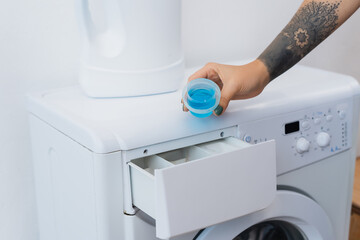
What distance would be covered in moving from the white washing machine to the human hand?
0.21 feet

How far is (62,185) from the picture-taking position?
40.0 inches

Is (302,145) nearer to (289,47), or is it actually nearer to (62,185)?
(289,47)

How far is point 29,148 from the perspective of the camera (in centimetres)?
119

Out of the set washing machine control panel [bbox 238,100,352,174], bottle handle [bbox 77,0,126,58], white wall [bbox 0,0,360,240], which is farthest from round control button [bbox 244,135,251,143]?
white wall [bbox 0,0,360,240]

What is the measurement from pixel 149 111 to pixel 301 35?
1.12ft

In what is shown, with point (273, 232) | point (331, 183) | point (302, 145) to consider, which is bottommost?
point (273, 232)

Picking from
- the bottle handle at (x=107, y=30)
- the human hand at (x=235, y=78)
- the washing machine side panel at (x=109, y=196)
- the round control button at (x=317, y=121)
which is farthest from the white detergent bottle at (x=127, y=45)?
the round control button at (x=317, y=121)

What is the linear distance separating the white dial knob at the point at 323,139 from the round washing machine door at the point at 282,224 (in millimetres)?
125

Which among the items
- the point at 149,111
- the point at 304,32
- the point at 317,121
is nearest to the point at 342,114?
the point at 317,121

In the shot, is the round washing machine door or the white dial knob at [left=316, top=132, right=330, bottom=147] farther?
the white dial knob at [left=316, top=132, right=330, bottom=147]

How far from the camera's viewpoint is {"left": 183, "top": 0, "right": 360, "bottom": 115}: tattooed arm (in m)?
0.96

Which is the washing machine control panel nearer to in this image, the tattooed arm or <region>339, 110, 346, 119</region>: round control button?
<region>339, 110, 346, 119</region>: round control button

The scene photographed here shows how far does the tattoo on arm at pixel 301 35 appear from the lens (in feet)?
3.32

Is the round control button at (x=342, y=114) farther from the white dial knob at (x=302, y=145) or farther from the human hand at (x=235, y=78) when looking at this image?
the human hand at (x=235, y=78)
